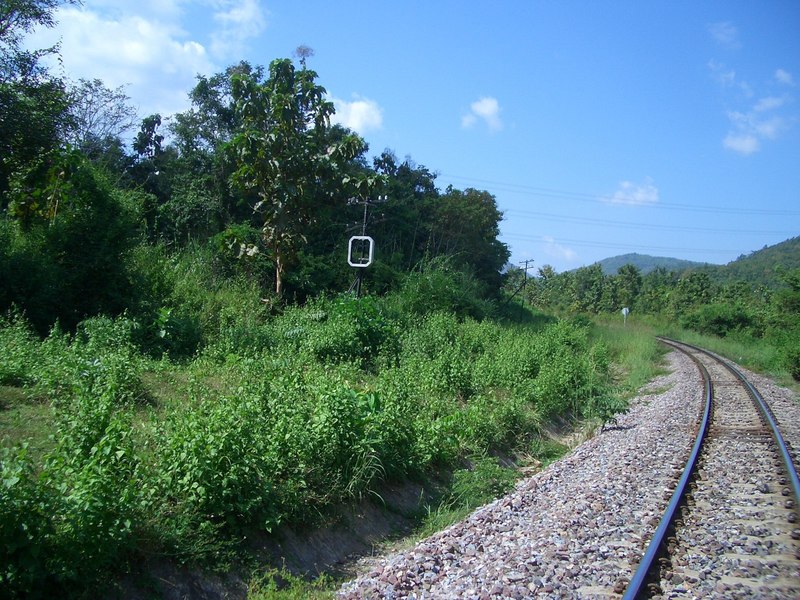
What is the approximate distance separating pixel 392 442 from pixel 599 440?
519 centimetres

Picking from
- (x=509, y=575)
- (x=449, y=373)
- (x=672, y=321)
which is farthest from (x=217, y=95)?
(x=672, y=321)

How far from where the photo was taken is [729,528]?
6.26m

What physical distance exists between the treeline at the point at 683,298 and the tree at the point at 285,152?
1976cm

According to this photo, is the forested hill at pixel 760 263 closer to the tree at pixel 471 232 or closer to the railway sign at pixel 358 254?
the tree at pixel 471 232

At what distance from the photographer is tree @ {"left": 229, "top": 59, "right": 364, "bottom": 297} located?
1662 centimetres

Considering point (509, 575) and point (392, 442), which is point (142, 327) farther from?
point (509, 575)

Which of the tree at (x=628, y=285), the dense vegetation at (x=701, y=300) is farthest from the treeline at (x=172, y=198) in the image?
the tree at (x=628, y=285)

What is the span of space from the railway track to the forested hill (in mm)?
99906

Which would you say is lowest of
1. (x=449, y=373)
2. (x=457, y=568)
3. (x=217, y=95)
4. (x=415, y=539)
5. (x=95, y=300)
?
(x=415, y=539)

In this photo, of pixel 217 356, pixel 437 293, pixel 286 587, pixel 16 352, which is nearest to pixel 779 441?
pixel 286 587

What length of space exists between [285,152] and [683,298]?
58884 millimetres

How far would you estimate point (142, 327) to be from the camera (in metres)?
12.0

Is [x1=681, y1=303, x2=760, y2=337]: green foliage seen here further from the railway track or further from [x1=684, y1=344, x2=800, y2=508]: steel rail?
the railway track

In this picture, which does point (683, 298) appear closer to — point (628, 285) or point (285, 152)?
point (628, 285)
